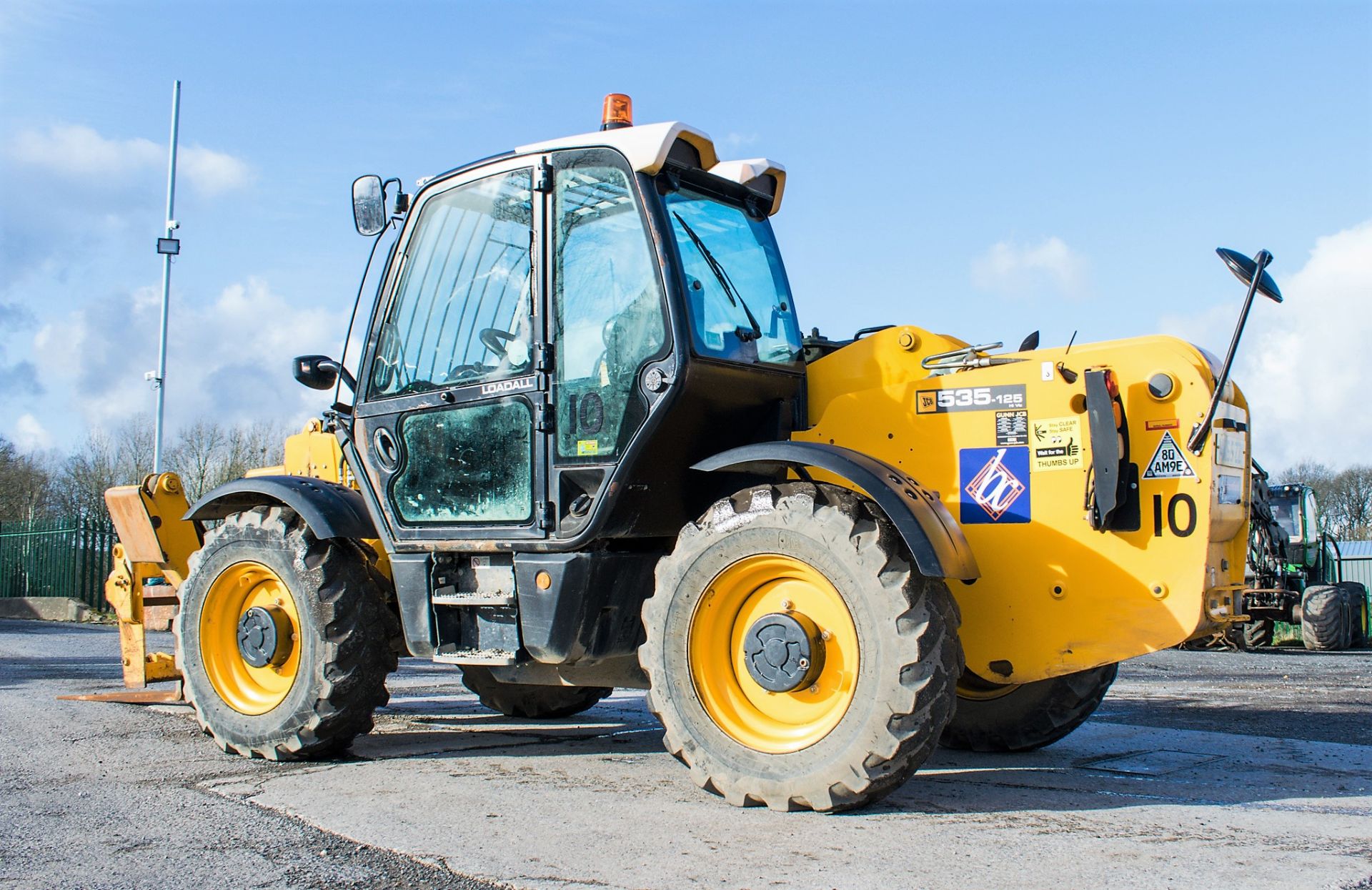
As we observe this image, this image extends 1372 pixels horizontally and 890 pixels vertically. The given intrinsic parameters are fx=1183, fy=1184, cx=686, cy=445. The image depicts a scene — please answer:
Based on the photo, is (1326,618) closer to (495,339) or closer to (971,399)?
(971,399)

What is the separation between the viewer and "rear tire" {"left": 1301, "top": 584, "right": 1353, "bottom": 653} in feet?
52.4

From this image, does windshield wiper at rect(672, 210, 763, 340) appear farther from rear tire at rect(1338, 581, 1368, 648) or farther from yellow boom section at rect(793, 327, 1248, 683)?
rear tire at rect(1338, 581, 1368, 648)

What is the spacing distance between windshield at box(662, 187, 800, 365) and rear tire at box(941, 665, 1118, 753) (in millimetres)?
1888

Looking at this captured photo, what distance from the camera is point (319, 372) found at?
19.7ft

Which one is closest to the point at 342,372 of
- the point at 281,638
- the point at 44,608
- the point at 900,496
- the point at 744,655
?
the point at 281,638

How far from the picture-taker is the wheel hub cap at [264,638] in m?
5.77

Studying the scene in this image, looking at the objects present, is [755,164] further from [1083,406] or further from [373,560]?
[373,560]

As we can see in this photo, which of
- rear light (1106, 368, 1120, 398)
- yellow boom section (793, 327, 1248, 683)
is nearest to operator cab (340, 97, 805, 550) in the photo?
yellow boom section (793, 327, 1248, 683)

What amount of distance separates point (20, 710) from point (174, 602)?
105 centimetres

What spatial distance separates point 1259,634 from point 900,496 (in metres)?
14.7

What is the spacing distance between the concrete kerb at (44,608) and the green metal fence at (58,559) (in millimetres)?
327

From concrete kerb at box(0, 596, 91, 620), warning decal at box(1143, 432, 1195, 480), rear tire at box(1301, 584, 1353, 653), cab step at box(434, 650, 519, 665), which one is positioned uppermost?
warning decal at box(1143, 432, 1195, 480)

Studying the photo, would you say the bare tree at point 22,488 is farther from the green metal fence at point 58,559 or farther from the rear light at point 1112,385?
the rear light at point 1112,385

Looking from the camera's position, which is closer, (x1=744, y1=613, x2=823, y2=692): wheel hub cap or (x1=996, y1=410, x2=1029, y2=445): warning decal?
(x1=744, y1=613, x2=823, y2=692): wheel hub cap
